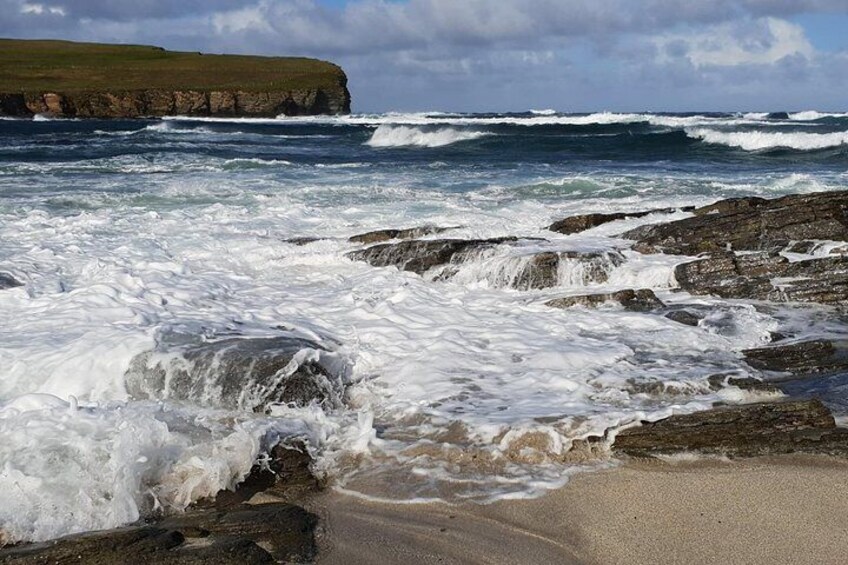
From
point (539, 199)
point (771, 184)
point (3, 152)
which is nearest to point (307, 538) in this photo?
point (539, 199)

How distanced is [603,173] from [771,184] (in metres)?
4.45

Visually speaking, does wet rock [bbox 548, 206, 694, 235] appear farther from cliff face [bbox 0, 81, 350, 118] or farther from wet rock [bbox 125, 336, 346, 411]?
cliff face [bbox 0, 81, 350, 118]

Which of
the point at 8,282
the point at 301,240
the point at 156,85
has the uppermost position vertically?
the point at 156,85

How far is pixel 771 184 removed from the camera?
67.1 feet

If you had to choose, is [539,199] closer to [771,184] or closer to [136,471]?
[771,184]

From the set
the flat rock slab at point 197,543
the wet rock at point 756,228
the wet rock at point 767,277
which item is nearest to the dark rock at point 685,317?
the wet rock at point 767,277

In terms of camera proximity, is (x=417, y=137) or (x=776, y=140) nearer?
(x=776, y=140)

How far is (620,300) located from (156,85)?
74239 mm

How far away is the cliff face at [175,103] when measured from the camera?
219 ft

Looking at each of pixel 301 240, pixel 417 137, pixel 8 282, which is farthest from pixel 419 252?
pixel 417 137

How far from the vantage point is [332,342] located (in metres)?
7.33

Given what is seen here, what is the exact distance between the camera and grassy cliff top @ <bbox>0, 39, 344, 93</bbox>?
74.9 metres

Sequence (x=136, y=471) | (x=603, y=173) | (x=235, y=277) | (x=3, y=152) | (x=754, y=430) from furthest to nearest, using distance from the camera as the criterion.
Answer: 1. (x=3, y=152)
2. (x=603, y=173)
3. (x=235, y=277)
4. (x=754, y=430)
5. (x=136, y=471)

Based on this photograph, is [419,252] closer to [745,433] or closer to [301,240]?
[301,240]
